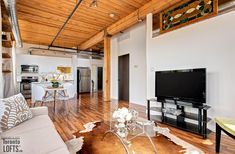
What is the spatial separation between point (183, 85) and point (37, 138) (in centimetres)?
270

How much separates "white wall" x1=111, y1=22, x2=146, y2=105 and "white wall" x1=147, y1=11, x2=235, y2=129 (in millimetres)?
1894

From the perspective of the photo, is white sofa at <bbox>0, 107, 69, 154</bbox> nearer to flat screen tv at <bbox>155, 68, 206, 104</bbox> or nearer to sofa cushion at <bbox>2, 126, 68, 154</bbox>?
sofa cushion at <bbox>2, 126, 68, 154</bbox>

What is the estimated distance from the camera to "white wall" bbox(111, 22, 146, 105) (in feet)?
16.9

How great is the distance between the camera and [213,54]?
8.52ft

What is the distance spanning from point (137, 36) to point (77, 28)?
258cm

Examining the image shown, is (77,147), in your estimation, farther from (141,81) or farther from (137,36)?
(137,36)

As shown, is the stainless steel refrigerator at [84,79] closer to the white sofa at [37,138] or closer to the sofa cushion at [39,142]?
the white sofa at [37,138]

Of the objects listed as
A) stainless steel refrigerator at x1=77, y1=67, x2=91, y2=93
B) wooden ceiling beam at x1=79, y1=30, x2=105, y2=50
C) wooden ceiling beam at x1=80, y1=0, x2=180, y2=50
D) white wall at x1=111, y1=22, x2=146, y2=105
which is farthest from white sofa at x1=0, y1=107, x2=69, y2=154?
stainless steel refrigerator at x1=77, y1=67, x2=91, y2=93

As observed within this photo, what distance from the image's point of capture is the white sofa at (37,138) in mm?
1163

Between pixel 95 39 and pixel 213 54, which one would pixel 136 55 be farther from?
pixel 213 54

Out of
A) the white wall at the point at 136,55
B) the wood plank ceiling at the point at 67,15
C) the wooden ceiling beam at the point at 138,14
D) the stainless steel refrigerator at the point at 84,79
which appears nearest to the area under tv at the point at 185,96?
the wooden ceiling beam at the point at 138,14

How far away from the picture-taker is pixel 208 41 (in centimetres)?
267

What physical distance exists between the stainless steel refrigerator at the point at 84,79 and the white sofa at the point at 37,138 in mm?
7266

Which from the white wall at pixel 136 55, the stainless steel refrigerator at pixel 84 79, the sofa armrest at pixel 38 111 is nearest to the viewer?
the sofa armrest at pixel 38 111
